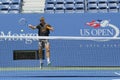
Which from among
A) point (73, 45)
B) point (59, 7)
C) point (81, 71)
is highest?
point (59, 7)

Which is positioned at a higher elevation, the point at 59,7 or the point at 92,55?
the point at 59,7

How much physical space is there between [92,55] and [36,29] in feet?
10.9

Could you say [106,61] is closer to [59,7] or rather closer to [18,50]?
[18,50]

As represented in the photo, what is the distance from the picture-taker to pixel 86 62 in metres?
11.2

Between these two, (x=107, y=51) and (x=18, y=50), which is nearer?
(x=107, y=51)

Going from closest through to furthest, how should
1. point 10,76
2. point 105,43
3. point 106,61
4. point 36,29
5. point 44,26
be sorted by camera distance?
point 10,76, point 106,61, point 105,43, point 44,26, point 36,29

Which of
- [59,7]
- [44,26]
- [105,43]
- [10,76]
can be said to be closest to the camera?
[10,76]

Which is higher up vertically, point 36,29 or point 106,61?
point 36,29

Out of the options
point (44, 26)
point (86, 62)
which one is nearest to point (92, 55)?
point (86, 62)

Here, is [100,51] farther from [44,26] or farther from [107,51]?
[44,26]

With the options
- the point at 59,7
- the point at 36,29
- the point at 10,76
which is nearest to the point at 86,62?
the point at 10,76

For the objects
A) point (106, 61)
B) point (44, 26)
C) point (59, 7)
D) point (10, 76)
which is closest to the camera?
point (10, 76)

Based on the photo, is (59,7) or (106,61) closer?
(106,61)

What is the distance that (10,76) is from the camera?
33.2 feet
